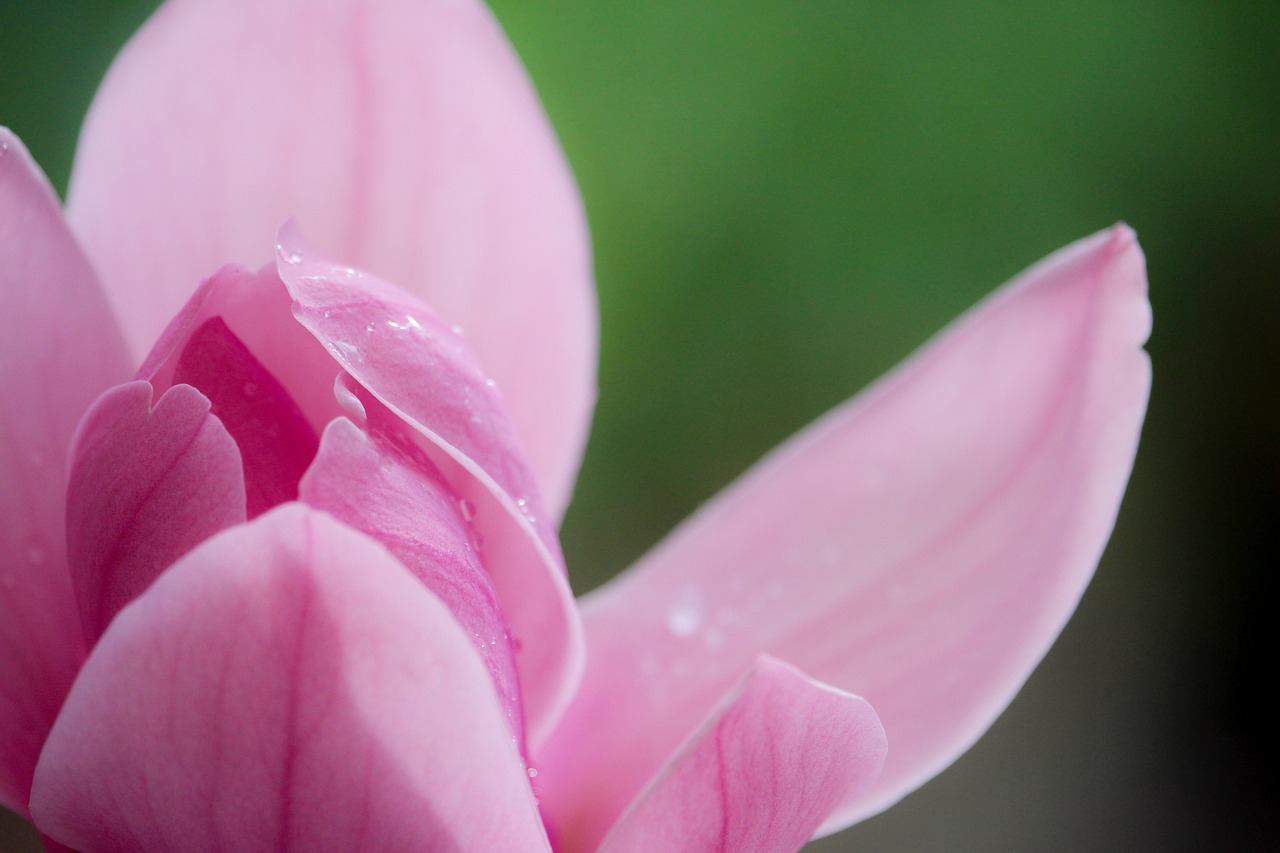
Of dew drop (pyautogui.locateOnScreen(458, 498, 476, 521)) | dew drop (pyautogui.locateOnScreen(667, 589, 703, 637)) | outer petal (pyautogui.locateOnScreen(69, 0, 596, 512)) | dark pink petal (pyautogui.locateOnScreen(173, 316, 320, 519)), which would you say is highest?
outer petal (pyautogui.locateOnScreen(69, 0, 596, 512))

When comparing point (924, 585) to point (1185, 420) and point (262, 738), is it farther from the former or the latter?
point (1185, 420)

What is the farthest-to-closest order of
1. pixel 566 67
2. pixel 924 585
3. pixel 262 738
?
1. pixel 566 67
2. pixel 924 585
3. pixel 262 738

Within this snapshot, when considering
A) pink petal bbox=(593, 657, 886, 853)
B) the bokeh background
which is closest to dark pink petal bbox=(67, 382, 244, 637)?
pink petal bbox=(593, 657, 886, 853)

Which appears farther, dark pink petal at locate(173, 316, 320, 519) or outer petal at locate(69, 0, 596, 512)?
outer petal at locate(69, 0, 596, 512)

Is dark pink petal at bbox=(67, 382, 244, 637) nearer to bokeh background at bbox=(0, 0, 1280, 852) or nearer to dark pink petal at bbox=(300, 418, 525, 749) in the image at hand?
dark pink petal at bbox=(300, 418, 525, 749)

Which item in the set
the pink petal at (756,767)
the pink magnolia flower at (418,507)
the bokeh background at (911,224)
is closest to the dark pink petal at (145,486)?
the pink magnolia flower at (418,507)

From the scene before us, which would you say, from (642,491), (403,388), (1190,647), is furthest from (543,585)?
(1190,647)

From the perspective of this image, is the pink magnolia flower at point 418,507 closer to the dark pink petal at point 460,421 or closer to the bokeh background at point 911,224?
the dark pink petal at point 460,421
